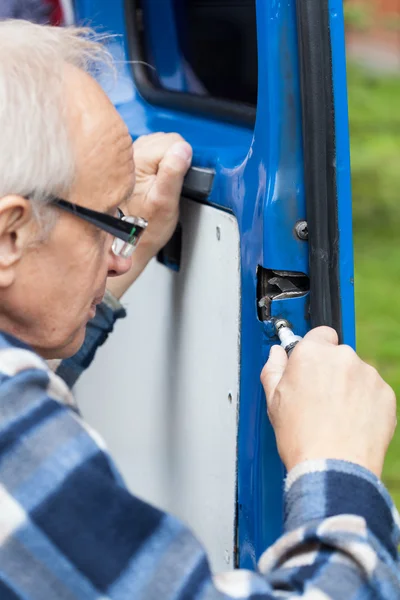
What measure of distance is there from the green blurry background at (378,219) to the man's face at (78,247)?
2.34m

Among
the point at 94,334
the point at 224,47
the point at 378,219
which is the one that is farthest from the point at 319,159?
the point at 378,219

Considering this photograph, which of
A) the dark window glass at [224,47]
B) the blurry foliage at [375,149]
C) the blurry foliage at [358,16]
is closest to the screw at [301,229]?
the dark window glass at [224,47]

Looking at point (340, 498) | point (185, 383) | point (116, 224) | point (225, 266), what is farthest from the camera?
point (185, 383)

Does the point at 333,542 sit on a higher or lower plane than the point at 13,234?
lower

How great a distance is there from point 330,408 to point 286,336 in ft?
0.73

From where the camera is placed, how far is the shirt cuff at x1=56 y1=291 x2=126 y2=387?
6.53ft

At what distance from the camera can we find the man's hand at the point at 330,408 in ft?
4.03

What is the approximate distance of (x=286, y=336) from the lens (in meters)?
1.47

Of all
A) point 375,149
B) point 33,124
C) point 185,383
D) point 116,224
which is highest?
point 33,124

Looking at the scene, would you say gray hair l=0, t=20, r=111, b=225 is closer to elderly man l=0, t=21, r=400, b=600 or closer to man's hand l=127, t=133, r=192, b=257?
elderly man l=0, t=21, r=400, b=600

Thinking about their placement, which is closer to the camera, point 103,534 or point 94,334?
point 103,534

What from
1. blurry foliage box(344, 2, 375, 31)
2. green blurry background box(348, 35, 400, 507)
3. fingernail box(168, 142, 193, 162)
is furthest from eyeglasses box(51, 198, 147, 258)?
blurry foliage box(344, 2, 375, 31)

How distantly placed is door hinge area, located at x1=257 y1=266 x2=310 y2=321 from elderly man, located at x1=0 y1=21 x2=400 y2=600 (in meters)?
0.11

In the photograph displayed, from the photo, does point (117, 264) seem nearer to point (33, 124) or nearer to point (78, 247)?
point (78, 247)
